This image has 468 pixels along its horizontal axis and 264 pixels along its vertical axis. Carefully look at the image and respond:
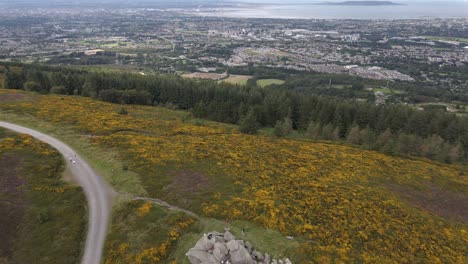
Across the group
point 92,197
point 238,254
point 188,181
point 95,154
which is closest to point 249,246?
point 238,254

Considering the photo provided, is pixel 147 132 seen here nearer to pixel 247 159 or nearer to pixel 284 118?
pixel 247 159

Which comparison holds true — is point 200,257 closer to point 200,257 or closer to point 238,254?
point 200,257

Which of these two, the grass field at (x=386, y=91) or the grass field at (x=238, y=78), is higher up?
the grass field at (x=238, y=78)

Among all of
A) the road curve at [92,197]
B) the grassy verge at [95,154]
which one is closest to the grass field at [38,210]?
the road curve at [92,197]

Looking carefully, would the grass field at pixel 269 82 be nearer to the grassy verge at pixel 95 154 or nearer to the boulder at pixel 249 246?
the grassy verge at pixel 95 154

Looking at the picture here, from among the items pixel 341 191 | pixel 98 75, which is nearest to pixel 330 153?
pixel 341 191

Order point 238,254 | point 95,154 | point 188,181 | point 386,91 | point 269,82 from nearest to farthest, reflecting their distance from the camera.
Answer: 1. point 238,254
2. point 188,181
3. point 95,154
4. point 386,91
5. point 269,82

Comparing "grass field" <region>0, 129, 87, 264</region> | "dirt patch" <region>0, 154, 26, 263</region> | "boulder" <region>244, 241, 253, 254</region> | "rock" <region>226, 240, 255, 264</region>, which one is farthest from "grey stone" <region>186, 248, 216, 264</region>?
"dirt patch" <region>0, 154, 26, 263</region>
